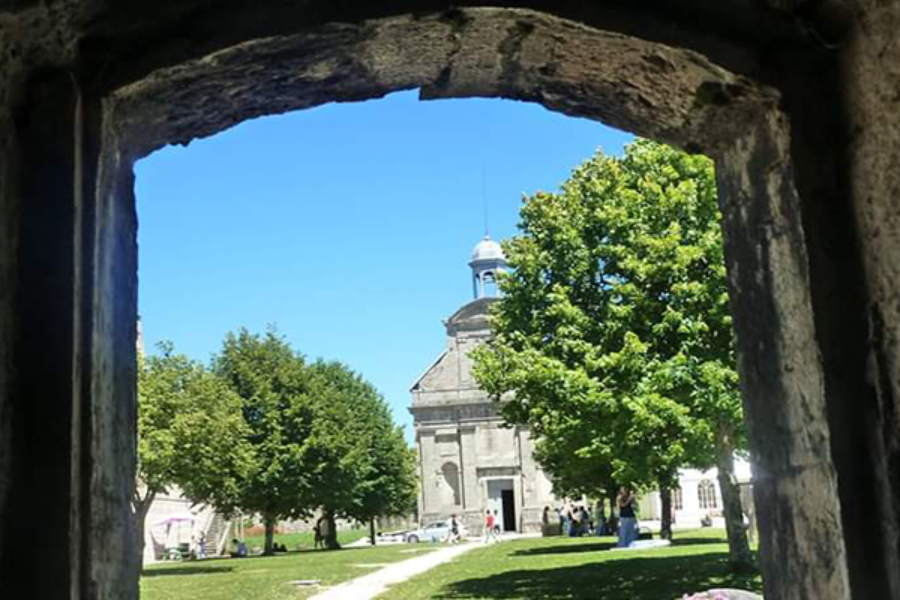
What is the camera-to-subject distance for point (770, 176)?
2.86 m

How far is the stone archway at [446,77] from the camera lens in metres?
2.36

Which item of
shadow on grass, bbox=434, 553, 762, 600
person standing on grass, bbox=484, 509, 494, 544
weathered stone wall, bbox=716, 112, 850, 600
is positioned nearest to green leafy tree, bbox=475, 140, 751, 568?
shadow on grass, bbox=434, 553, 762, 600

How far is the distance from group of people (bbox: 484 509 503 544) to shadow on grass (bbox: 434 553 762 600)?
25875mm

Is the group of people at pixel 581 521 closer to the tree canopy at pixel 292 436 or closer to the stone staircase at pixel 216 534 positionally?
the tree canopy at pixel 292 436

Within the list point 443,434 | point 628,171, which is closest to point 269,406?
point 443,434

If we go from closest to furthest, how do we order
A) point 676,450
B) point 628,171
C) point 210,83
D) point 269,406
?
point 210,83 < point 676,450 < point 628,171 < point 269,406

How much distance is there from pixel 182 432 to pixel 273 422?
12.0 metres

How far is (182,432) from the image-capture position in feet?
89.5

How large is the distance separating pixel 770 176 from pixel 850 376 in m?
0.68

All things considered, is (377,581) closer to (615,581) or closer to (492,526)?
(615,581)

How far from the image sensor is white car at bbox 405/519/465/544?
47.0m

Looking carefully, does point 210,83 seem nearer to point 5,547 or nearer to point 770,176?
point 5,547

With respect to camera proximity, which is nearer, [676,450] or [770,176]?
[770,176]

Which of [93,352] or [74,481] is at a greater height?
[93,352]
